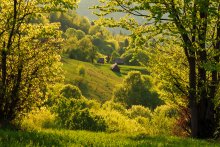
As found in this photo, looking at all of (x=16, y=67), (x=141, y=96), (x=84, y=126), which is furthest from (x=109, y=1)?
(x=141, y=96)

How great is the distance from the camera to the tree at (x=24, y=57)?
16.4 metres

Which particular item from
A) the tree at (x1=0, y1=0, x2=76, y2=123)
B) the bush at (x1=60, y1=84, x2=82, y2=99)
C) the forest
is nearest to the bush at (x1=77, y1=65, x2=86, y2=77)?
the bush at (x1=60, y1=84, x2=82, y2=99)

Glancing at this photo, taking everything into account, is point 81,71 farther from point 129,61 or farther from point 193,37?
point 193,37

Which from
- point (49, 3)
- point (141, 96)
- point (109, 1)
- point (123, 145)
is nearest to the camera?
Answer: point (123, 145)

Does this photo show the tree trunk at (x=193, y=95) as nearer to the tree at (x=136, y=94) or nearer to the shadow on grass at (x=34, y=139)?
the shadow on grass at (x=34, y=139)

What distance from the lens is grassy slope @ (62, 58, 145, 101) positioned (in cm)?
12988

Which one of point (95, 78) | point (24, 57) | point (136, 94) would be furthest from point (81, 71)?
point (24, 57)

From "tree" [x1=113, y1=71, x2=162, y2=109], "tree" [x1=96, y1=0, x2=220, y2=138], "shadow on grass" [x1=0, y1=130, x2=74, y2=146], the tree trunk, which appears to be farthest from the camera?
"tree" [x1=113, y1=71, x2=162, y2=109]

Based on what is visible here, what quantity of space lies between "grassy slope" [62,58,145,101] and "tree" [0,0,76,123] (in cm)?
10093

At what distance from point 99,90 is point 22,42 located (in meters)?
120

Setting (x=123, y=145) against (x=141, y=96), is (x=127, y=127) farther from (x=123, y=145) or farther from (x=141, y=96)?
(x=141, y=96)

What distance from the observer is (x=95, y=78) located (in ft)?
487

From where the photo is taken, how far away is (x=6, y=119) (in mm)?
17031

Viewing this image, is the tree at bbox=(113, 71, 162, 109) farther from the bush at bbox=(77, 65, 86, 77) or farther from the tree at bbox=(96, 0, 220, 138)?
the tree at bbox=(96, 0, 220, 138)
